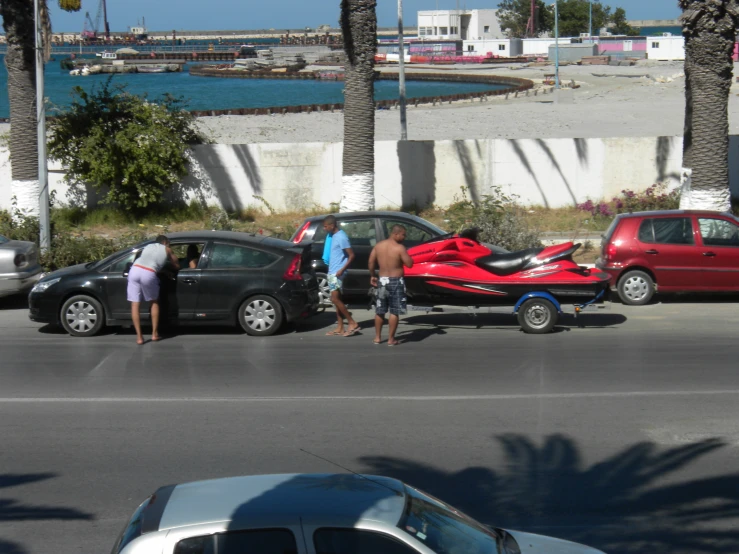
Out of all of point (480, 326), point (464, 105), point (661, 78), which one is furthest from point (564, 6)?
point (480, 326)

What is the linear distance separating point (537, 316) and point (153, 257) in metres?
5.52

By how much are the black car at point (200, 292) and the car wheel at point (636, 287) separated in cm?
553

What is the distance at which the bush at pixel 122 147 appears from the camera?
68.3 feet

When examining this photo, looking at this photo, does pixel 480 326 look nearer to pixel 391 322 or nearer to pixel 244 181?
pixel 391 322

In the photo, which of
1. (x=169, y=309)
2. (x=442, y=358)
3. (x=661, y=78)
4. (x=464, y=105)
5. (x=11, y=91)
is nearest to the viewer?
(x=442, y=358)

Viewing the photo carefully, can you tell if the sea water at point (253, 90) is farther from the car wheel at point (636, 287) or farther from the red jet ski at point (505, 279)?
the red jet ski at point (505, 279)

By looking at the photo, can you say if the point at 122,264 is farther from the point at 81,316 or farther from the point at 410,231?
the point at 410,231

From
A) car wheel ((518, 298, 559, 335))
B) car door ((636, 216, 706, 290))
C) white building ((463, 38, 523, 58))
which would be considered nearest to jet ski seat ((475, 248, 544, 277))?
car wheel ((518, 298, 559, 335))

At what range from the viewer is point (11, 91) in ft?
62.3

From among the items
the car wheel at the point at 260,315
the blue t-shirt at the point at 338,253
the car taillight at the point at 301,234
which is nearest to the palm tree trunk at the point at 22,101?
the car taillight at the point at 301,234

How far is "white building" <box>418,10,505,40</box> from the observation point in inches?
5817

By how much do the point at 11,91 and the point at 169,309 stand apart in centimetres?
887

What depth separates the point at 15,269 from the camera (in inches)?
575

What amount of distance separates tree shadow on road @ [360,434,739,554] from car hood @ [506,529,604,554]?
59.3 inches
